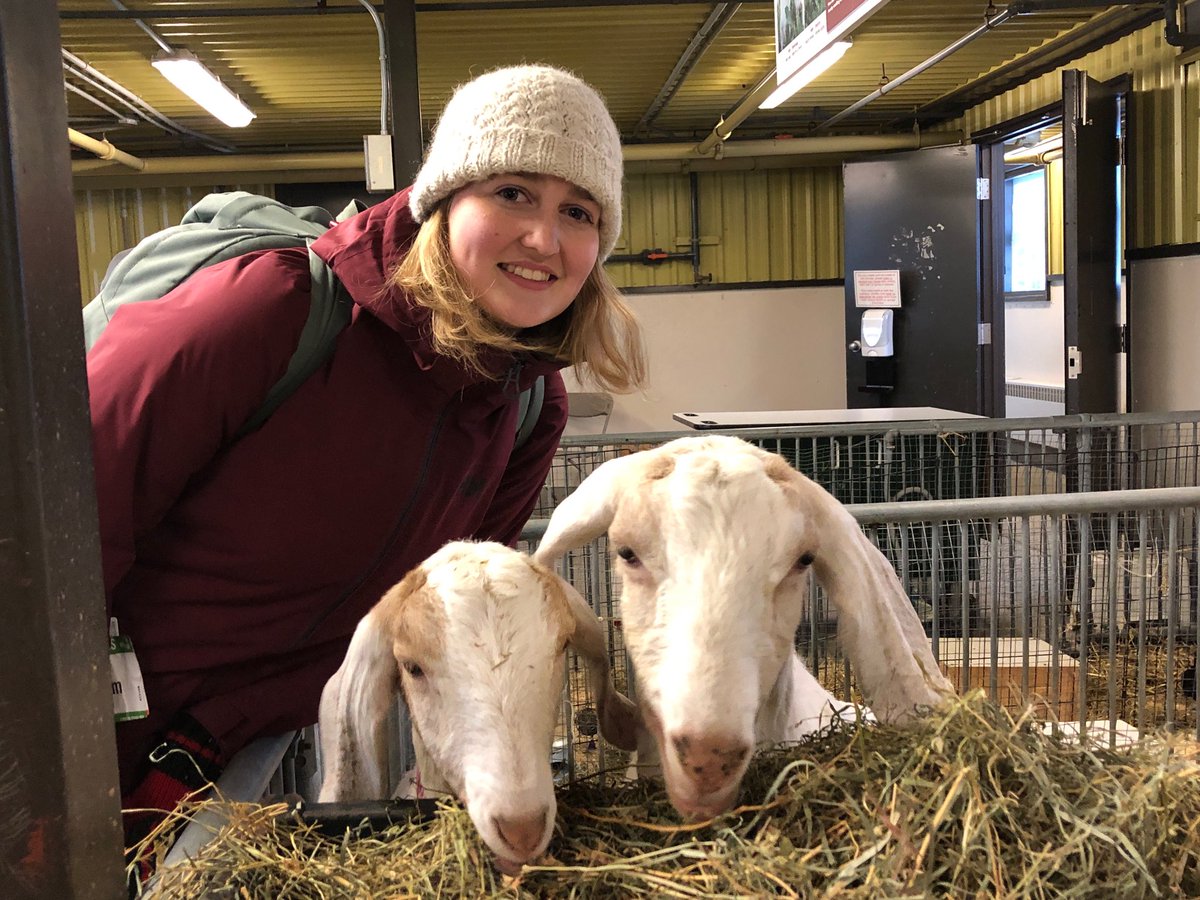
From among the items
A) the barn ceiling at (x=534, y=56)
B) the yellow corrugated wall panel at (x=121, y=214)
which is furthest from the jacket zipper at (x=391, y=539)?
the yellow corrugated wall panel at (x=121, y=214)

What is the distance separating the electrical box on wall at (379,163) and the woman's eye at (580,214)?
381cm

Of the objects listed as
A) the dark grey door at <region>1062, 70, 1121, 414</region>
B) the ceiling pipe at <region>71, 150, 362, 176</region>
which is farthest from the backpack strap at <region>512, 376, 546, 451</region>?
the ceiling pipe at <region>71, 150, 362, 176</region>

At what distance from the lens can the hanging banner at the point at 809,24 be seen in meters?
3.45

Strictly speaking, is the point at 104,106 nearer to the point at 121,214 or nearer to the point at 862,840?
the point at 121,214

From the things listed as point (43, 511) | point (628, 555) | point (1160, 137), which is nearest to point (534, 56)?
point (1160, 137)

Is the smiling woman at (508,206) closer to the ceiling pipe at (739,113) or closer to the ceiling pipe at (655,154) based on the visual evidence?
the ceiling pipe at (739,113)

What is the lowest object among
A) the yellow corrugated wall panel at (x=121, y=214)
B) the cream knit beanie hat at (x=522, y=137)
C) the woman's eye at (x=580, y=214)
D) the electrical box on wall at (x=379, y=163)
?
the woman's eye at (x=580, y=214)

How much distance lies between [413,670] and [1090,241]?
22.2 ft

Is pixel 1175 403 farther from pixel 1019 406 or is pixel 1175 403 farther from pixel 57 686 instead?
pixel 57 686

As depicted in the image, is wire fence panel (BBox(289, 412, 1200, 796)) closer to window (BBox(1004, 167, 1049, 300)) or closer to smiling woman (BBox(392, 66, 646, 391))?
smiling woman (BBox(392, 66, 646, 391))

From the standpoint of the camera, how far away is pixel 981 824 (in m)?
1.08

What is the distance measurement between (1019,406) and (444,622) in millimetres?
12366

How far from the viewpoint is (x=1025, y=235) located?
12883 mm

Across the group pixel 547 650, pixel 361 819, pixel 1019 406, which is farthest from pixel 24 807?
pixel 1019 406
